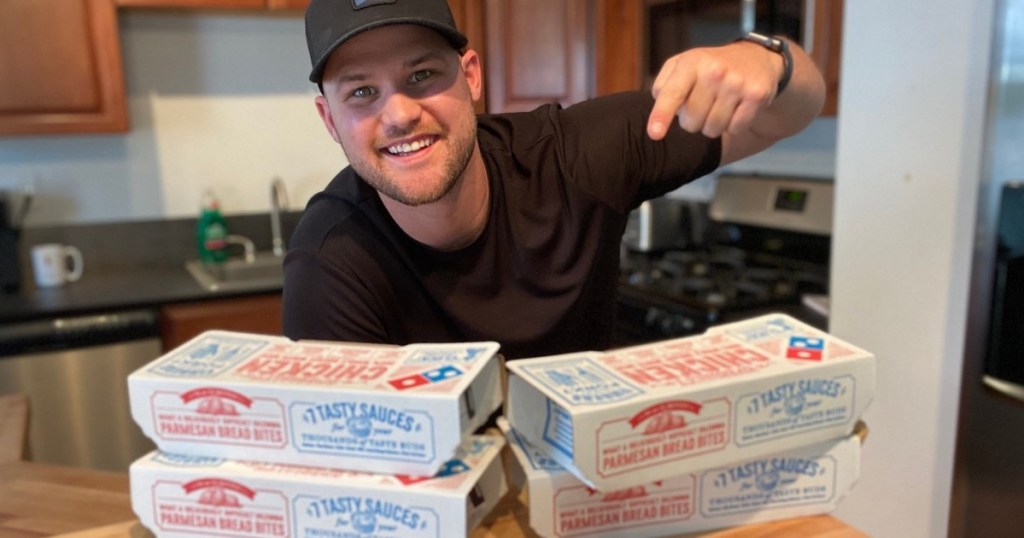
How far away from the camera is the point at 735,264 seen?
2.58 metres

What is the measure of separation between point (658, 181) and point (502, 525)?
62 centimetres

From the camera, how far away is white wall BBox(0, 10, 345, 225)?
106 inches

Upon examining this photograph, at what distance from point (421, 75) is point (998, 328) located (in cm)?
113

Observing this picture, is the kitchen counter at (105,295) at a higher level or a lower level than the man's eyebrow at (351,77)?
lower

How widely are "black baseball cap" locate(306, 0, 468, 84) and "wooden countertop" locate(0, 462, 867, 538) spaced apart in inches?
21.7

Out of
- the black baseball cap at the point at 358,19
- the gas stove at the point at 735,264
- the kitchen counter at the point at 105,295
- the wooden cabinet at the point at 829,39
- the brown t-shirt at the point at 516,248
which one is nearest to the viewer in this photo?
the black baseball cap at the point at 358,19

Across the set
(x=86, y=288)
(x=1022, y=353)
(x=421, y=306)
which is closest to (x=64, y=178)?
(x=86, y=288)

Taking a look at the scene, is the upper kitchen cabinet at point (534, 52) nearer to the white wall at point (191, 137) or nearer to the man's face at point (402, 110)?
the white wall at point (191, 137)

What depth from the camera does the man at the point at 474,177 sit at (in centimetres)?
93

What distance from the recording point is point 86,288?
98.7 inches

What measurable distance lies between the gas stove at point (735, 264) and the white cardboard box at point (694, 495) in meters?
1.24

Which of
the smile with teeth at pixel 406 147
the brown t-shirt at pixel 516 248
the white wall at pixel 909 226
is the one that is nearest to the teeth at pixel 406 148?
the smile with teeth at pixel 406 147

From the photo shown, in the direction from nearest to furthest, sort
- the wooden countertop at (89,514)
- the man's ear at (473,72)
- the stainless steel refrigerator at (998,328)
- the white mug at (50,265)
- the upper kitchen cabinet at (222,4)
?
the wooden countertop at (89,514) < the man's ear at (473,72) < the stainless steel refrigerator at (998,328) < the upper kitchen cabinet at (222,4) < the white mug at (50,265)

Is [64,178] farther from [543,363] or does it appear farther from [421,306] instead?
[543,363]
